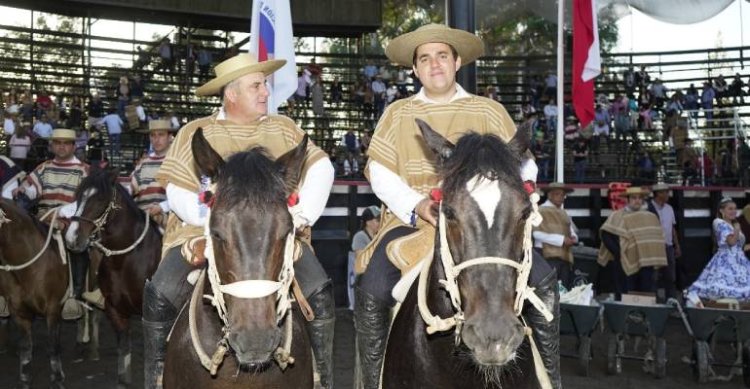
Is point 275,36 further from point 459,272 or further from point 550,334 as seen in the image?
point 459,272

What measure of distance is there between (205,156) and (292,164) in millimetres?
367

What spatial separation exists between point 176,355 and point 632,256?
9.56m

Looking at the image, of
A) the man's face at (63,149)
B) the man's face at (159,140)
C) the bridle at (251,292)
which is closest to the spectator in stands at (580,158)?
the man's face at (159,140)

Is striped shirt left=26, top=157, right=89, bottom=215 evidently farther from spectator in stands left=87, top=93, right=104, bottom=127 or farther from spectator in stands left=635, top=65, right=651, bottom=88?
spectator in stands left=635, top=65, right=651, bottom=88

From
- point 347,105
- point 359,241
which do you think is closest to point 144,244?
point 359,241

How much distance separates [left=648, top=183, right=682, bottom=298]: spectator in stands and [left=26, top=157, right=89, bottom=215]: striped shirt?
27.1ft

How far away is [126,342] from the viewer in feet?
28.4

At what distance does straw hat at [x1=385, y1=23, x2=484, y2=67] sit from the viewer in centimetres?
457

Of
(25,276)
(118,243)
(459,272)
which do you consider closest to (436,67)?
(459,272)

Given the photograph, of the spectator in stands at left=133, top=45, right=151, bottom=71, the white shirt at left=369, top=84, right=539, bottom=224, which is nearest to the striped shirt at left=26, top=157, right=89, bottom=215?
the white shirt at left=369, top=84, right=539, bottom=224

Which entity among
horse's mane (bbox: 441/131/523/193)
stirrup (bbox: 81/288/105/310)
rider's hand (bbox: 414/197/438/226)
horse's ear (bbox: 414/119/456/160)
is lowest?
stirrup (bbox: 81/288/105/310)

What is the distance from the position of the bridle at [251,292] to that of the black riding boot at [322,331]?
19.3 inches

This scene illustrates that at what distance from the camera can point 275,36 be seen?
923 centimetres

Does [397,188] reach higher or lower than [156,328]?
higher
